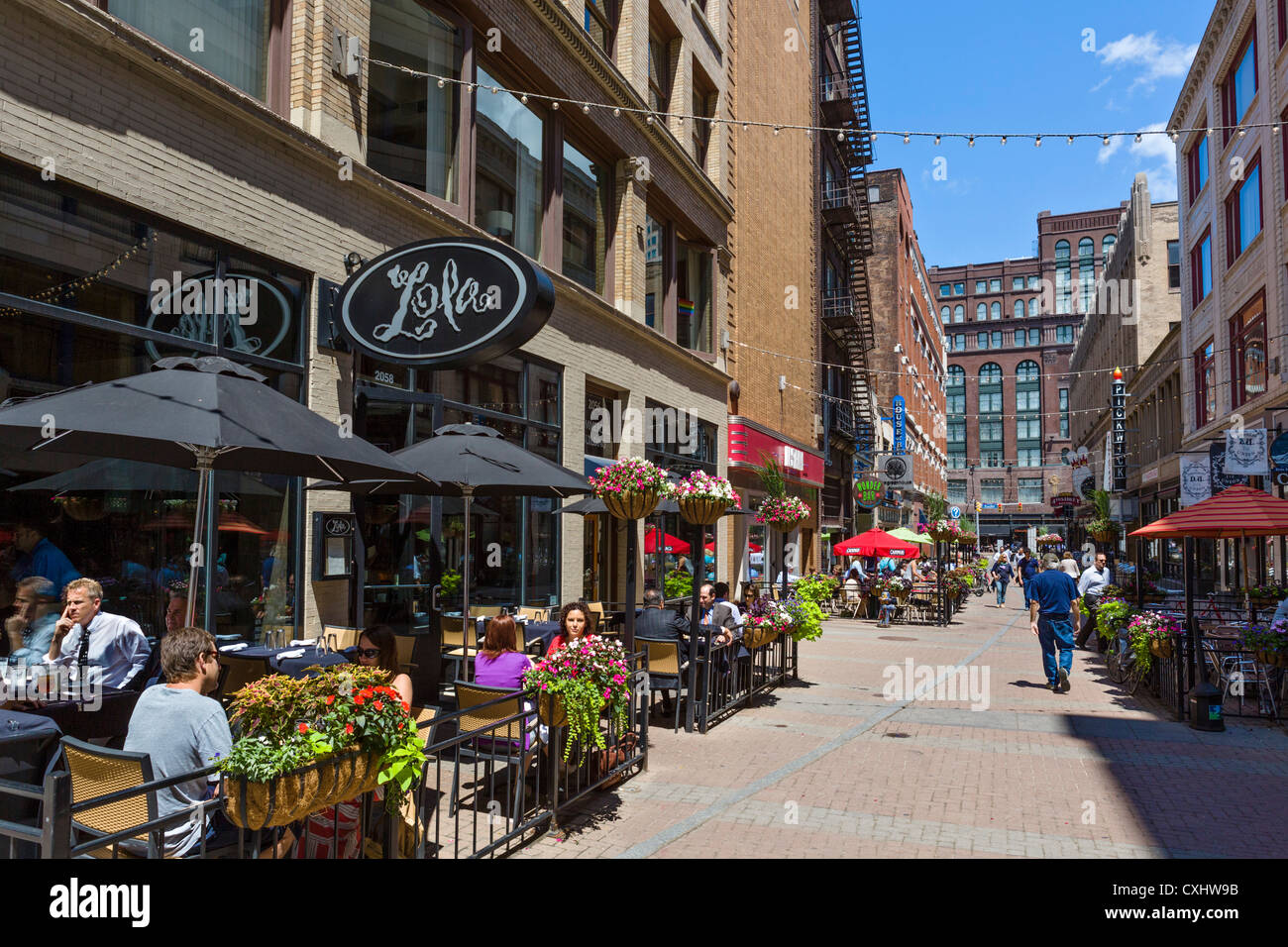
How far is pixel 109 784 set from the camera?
3678 millimetres

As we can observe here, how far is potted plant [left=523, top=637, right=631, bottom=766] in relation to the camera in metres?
5.89

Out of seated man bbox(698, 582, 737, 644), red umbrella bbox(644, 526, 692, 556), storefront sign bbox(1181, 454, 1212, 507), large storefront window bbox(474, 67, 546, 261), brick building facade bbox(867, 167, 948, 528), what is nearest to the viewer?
seated man bbox(698, 582, 737, 644)

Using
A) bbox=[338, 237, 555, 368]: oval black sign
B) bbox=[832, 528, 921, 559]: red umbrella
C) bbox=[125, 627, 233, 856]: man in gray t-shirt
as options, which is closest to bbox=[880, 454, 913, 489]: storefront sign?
bbox=[832, 528, 921, 559]: red umbrella

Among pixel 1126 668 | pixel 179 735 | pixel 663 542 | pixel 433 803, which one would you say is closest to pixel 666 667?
pixel 433 803

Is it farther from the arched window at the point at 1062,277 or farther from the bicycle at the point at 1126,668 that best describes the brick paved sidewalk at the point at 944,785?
the arched window at the point at 1062,277

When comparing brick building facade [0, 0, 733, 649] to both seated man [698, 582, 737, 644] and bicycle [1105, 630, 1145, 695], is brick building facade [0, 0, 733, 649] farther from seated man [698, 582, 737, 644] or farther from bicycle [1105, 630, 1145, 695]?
bicycle [1105, 630, 1145, 695]

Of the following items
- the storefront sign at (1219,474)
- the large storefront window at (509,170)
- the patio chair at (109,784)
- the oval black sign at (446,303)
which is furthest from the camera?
the storefront sign at (1219,474)

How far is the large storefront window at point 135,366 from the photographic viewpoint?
6.89 meters

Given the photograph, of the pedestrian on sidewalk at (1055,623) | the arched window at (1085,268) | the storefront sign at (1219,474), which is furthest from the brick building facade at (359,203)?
the arched window at (1085,268)

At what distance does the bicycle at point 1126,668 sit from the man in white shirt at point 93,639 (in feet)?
38.1

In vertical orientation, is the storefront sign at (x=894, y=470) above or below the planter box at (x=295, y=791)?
above

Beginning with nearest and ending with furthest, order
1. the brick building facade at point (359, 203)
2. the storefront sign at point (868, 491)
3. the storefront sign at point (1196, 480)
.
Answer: the brick building facade at point (359, 203)
the storefront sign at point (1196, 480)
the storefront sign at point (868, 491)

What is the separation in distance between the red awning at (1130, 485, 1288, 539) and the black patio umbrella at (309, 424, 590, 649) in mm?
7979

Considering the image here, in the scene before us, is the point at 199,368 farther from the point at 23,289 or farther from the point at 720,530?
the point at 720,530
